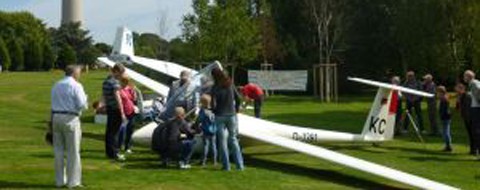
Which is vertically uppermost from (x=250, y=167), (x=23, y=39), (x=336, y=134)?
(x=23, y=39)

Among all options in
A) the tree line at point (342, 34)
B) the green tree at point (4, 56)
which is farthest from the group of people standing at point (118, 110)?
the green tree at point (4, 56)

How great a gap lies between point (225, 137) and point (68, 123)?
343 centimetres

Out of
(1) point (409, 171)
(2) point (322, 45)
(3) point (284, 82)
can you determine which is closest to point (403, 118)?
(1) point (409, 171)

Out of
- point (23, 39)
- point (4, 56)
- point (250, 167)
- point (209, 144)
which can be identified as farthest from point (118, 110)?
point (23, 39)

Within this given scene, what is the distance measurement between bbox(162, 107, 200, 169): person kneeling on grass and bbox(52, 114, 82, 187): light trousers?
2530 millimetres

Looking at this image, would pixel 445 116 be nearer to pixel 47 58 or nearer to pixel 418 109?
pixel 418 109

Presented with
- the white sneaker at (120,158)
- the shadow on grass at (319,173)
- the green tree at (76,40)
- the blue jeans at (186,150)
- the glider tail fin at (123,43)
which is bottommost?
the shadow on grass at (319,173)

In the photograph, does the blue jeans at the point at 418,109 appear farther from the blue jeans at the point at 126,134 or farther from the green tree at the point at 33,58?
the green tree at the point at 33,58

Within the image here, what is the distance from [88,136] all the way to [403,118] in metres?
9.14

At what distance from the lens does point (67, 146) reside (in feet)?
Answer: 35.7

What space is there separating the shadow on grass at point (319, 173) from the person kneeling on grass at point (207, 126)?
3.81ft

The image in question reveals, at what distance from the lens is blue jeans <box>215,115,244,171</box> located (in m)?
13.3

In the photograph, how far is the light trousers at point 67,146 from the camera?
10.7m

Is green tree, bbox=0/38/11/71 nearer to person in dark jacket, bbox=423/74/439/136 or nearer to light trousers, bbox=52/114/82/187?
person in dark jacket, bbox=423/74/439/136
